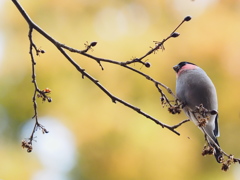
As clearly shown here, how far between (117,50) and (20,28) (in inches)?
29.7

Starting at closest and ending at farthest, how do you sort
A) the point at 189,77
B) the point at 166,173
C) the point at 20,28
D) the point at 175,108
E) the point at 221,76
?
the point at 175,108 → the point at 189,77 → the point at 166,173 → the point at 221,76 → the point at 20,28

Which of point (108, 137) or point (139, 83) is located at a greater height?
point (139, 83)

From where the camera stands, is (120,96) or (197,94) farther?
(120,96)

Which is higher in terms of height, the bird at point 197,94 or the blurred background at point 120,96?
the blurred background at point 120,96

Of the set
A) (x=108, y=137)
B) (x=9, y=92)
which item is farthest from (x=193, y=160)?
(x=9, y=92)

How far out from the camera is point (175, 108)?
88 cm

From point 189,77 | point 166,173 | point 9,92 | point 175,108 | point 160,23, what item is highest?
point 160,23

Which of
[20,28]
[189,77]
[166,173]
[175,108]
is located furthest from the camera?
[20,28]

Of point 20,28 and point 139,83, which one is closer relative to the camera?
point 139,83

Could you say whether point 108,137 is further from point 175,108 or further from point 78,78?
point 175,108

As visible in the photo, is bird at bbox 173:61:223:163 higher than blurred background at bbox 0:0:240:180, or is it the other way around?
blurred background at bbox 0:0:240:180

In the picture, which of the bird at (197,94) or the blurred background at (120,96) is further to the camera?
the blurred background at (120,96)

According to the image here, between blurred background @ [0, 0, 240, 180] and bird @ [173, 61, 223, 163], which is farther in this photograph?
blurred background @ [0, 0, 240, 180]

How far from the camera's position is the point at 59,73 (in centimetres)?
289
